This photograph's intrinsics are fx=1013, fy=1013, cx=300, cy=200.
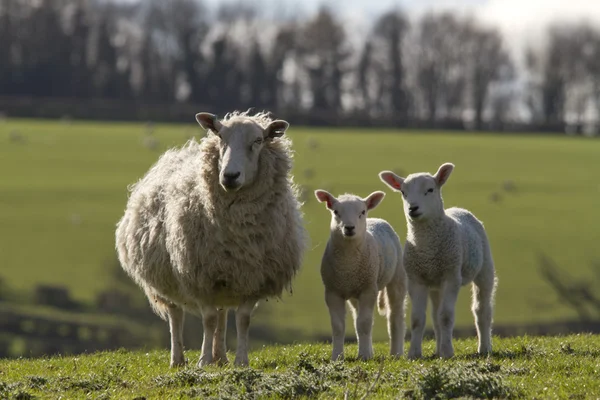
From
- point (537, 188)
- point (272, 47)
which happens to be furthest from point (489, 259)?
point (272, 47)

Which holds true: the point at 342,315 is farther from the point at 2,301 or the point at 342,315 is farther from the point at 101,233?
the point at 101,233

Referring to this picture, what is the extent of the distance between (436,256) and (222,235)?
2.21m

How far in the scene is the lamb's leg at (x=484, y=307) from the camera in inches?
428

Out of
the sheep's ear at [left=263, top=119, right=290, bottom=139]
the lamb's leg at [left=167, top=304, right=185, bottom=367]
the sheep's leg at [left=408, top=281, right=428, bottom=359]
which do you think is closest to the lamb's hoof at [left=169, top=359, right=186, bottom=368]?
the lamb's leg at [left=167, top=304, right=185, bottom=367]

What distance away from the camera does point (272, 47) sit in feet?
271

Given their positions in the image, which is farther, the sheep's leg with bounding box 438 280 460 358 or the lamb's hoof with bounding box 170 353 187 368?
the lamb's hoof with bounding box 170 353 187 368

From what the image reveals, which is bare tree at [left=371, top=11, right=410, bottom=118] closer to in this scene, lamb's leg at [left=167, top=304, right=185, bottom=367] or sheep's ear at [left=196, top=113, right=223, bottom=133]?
lamb's leg at [left=167, top=304, right=185, bottom=367]

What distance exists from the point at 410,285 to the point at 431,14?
82.5 meters

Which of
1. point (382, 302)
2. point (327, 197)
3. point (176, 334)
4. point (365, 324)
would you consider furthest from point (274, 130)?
point (176, 334)

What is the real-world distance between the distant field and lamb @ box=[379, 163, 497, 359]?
39.6 ft

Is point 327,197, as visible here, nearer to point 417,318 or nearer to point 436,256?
point 436,256

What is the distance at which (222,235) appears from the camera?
10422 mm

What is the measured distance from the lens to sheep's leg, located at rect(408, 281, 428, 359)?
1035 centimetres

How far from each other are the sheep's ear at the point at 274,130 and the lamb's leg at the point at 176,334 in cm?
234
